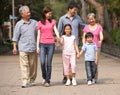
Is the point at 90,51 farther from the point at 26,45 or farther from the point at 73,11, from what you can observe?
the point at 26,45

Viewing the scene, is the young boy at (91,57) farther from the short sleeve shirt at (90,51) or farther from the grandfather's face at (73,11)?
the grandfather's face at (73,11)

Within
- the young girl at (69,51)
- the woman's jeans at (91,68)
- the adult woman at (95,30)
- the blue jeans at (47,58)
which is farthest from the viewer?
the adult woman at (95,30)

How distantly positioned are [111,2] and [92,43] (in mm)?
43244

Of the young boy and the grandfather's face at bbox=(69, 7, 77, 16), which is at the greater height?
the grandfather's face at bbox=(69, 7, 77, 16)

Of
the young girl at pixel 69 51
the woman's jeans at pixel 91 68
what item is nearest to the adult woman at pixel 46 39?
the young girl at pixel 69 51

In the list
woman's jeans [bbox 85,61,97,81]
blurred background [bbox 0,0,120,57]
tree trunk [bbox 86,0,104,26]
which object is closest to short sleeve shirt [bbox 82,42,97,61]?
woman's jeans [bbox 85,61,97,81]

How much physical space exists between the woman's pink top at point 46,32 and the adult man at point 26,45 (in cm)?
18

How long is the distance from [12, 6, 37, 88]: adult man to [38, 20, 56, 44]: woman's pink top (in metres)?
0.18

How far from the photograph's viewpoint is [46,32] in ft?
39.3

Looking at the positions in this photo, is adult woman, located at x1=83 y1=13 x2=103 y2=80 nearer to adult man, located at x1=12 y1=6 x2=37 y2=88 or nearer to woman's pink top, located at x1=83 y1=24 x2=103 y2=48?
woman's pink top, located at x1=83 y1=24 x2=103 y2=48

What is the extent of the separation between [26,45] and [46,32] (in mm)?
592

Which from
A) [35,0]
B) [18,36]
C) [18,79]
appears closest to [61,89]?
[18,36]

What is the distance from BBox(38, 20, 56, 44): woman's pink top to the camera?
11945 millimetres

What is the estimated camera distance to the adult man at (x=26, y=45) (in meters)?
11.9
